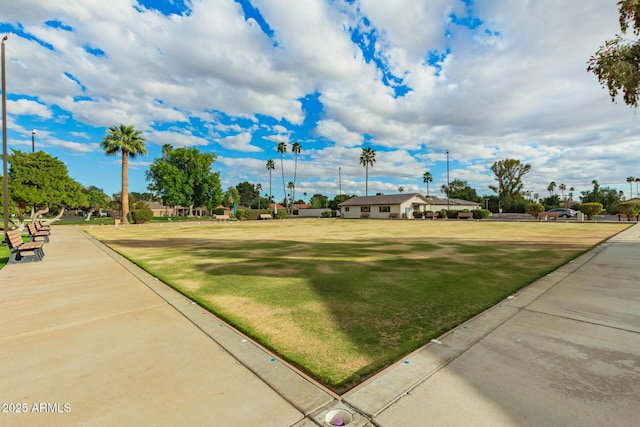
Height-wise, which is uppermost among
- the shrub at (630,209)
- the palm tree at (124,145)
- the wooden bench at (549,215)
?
the palm tree at (124,145)

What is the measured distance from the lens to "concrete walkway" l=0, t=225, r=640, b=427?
7.42 feet

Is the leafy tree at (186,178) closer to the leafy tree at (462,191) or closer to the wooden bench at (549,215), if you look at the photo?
the wooden bench at (549,215)

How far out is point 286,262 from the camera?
29.0 ft

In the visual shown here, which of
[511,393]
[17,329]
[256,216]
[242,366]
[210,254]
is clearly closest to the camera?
[511,393]

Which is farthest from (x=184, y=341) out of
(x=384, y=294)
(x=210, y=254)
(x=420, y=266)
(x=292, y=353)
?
(x=210, y=254)

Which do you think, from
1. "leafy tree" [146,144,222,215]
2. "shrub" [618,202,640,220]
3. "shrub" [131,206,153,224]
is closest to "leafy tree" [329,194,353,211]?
"leafy tree" [146,144,222,215]

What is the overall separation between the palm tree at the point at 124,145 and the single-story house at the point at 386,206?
1591 inches

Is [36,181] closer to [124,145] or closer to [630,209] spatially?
[124,145]

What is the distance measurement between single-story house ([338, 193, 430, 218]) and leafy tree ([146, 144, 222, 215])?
27602 millimetres

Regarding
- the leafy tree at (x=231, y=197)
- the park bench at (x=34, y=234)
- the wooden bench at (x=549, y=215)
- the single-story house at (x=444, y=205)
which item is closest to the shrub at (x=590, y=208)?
the wooden bench at (x=549, y=215)

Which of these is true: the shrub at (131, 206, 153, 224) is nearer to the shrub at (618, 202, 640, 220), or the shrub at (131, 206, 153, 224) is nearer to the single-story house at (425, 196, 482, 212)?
the single-story house at (425, 196, 482, 212)

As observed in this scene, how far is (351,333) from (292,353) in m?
0.87

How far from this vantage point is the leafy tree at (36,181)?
23.0 meters

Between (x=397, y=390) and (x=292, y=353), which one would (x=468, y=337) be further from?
(x=292, y=353)
